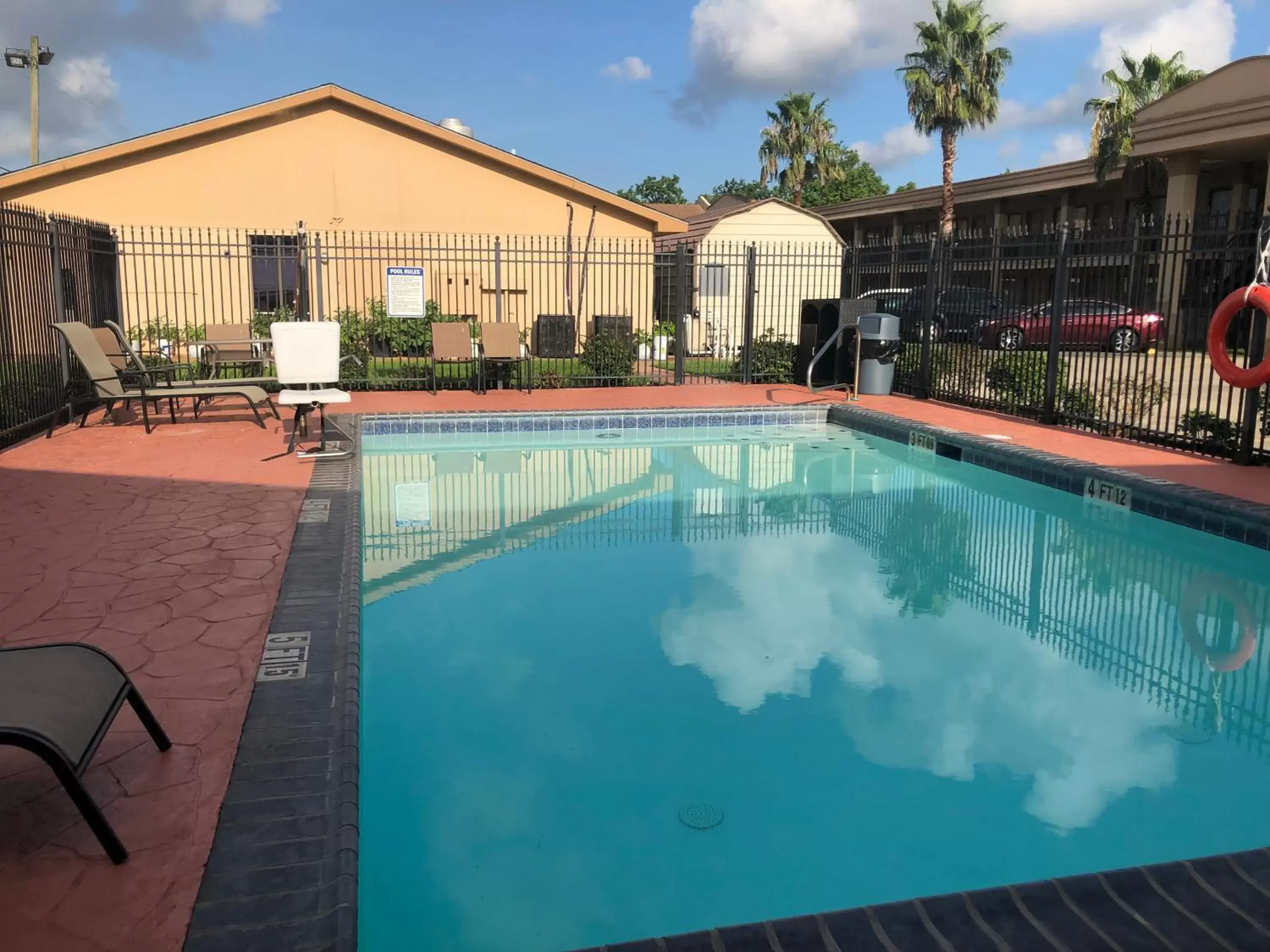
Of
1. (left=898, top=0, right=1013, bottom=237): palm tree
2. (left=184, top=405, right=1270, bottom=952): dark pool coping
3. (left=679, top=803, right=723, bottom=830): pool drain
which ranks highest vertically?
(left=898, top=0, right=1013, bottom=237): palm tree

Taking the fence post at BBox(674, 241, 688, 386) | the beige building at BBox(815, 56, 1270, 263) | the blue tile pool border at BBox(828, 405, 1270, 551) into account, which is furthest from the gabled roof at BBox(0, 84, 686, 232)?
the blue tile pool border at BBox(828, 405, 1270, 551)

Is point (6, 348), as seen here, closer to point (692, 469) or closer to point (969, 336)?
point (692, 469)

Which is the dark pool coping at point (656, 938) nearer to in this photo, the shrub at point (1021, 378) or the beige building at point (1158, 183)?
the shrub at point (1021, 378)

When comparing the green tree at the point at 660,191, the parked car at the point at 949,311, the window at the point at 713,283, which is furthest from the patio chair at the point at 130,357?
the green tree at the point at 660,191

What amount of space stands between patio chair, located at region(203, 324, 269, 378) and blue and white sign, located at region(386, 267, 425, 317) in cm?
187

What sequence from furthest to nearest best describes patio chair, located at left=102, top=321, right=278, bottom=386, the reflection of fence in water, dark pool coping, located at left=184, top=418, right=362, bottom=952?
patio chair, located at left=102, top=321, right=278, bottom=386, the reflection of fence in water, dark pool coping, located at left=184, top=418, right=362, bottom=952

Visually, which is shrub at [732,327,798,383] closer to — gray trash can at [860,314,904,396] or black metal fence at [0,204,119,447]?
gray trash can at [860,314,904,396]

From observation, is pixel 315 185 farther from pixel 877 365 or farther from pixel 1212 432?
pixel 1212 432

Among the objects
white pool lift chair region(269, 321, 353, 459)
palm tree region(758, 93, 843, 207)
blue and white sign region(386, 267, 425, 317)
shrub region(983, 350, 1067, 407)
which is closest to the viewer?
white pool lift chair region(269, 321, 353, 459)

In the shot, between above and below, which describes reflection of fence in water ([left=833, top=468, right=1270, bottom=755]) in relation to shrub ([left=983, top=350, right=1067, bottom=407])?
below

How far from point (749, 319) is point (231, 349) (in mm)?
7020

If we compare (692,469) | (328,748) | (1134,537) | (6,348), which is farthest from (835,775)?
(6,348)

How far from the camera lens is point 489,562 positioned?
5652mm

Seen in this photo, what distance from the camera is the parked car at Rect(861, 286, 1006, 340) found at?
11.2m
